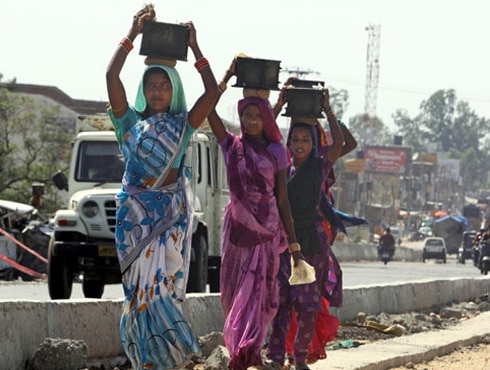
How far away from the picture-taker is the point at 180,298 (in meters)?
7.11

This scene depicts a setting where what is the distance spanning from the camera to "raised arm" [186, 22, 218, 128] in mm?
7266

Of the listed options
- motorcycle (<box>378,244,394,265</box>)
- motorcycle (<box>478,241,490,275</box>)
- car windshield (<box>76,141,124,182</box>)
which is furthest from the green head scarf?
motorcycle (<box>378,244,394,265</box>)

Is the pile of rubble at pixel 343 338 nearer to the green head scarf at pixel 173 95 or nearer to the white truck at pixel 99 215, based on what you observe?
the green head scarf at pixel 173 95

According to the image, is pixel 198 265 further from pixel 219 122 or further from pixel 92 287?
pixel 219 122

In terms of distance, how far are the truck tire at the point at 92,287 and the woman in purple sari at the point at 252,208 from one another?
29.4 feet

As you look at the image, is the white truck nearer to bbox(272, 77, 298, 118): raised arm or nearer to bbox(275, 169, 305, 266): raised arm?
bbox(272, 77, 298, 118): raised arm

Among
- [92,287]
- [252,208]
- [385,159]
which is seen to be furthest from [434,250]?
[385,159]

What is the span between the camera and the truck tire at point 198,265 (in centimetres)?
1559

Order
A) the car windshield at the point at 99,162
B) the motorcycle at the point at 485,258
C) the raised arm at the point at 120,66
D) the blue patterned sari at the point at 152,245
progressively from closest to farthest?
the blue patterned sari at the point at 152,245 < the raised arm at the point at 120,66 < the car windshield at the point at 99,162 < the motorcycle at the point at 485,258

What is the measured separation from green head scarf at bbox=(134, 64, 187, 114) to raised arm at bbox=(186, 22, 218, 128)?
75 millimetres

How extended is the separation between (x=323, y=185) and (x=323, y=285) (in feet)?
2.37

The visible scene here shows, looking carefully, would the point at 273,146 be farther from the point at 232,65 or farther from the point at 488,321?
the point at 488,321

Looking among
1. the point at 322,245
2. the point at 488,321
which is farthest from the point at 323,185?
the point at 488,321

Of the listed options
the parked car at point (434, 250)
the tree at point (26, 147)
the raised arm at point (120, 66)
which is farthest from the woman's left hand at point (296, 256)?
the parked car at point (434, 250)
